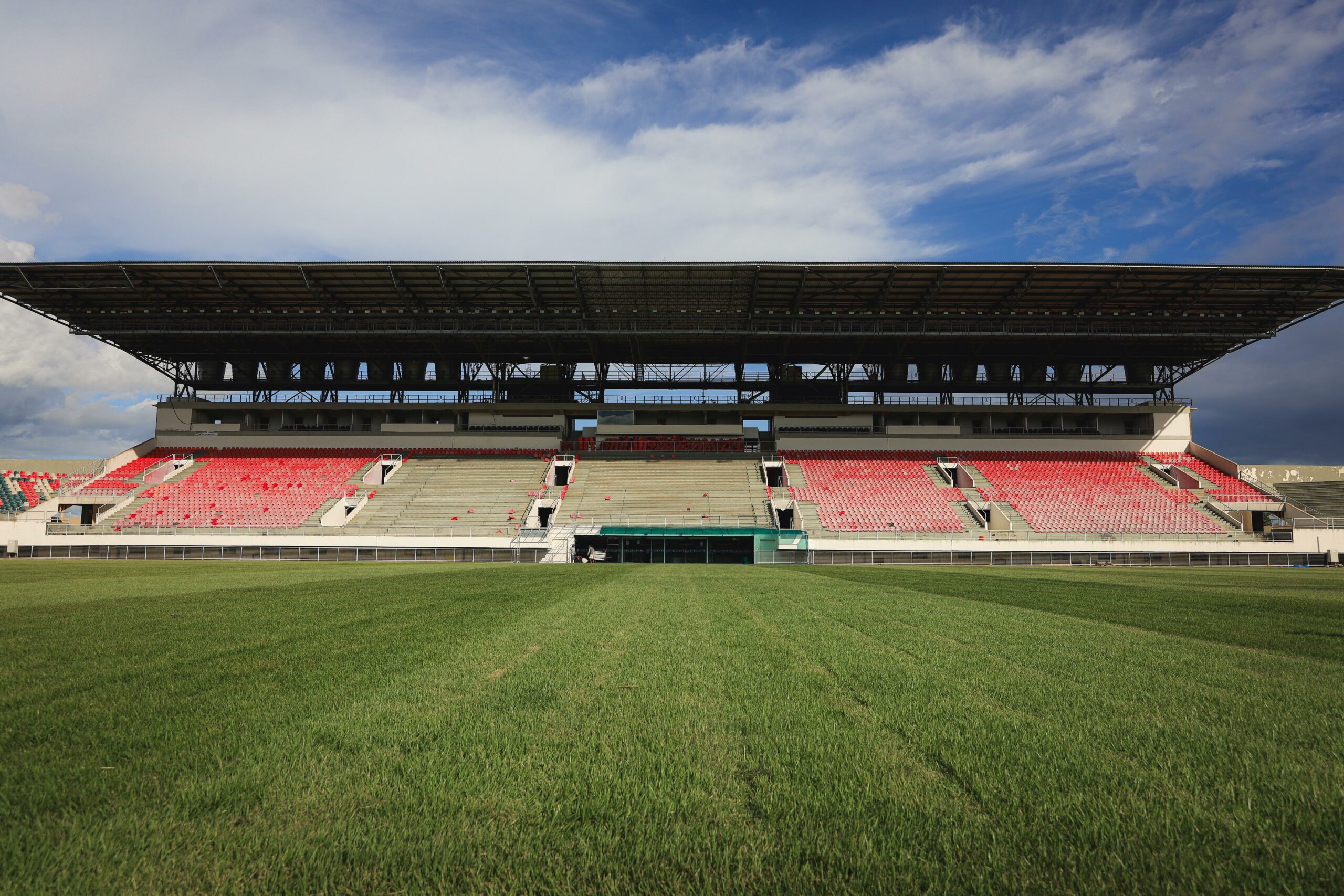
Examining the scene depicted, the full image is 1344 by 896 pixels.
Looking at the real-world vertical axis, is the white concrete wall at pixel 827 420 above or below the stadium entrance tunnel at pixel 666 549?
above

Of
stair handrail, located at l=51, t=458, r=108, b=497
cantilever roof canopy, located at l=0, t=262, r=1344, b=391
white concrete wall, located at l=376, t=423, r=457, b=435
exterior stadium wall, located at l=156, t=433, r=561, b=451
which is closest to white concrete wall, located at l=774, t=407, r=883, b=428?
cantilever roof canopy, located at l=0, t=262, r=1344, b=391

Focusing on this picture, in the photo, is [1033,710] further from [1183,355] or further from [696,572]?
[1183,355]

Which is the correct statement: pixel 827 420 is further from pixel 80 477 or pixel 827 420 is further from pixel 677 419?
pixel 80 477

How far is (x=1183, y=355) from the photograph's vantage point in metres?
44.9

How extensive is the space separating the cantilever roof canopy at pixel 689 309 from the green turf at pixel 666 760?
33394 millimetres

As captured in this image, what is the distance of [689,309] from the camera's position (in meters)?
41.6

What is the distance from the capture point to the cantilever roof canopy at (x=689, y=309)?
37.2 m

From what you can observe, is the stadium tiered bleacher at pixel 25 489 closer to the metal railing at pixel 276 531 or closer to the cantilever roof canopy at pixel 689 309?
the metal railing at pixel 276 531

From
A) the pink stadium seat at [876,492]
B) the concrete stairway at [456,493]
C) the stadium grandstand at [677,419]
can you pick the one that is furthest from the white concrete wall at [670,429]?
the concrete stairway at [456,493]

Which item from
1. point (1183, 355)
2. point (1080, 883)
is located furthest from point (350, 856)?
point (1183, 355)

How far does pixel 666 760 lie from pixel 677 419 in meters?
44.7

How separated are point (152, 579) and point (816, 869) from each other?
17903 mm

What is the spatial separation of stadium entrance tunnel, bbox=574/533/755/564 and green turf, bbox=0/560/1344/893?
2731 cm

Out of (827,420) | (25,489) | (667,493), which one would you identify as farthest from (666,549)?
(25,489)
